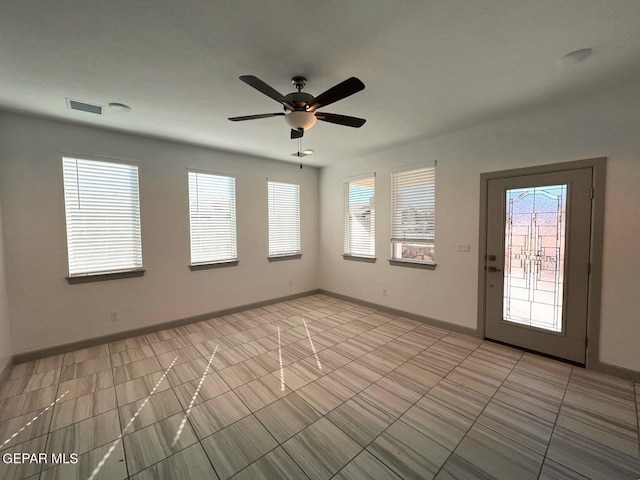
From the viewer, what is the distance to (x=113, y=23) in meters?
1.66

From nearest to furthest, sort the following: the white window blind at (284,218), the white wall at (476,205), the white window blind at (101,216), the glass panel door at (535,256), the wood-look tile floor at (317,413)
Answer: the wood-look tile floor at (317,413) → the white wall at (476,205) → the glass panel door at (535,256) → the white window blind at (101,216) → the white window blind at (284,218)

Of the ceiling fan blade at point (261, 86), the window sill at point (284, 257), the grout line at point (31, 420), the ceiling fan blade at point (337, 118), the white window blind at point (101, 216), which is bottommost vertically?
the grout line at point (31, 420)

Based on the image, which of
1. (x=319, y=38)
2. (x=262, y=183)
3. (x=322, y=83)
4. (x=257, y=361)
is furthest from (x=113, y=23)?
(x=262, y=183)

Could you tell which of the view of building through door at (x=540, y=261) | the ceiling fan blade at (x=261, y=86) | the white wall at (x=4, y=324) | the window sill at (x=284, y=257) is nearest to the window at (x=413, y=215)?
the view of building through door at (x=540, y=261)

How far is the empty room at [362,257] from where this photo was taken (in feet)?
5.73

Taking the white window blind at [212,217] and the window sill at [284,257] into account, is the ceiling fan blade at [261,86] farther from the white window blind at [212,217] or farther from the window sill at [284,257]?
the window sill at [284,257]

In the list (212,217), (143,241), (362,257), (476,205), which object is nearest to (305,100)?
(476,205)

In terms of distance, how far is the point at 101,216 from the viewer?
11.4 ft

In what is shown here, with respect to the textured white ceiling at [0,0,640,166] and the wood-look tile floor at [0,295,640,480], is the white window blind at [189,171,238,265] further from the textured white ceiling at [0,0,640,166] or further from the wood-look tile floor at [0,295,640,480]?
the wood-look tile floor at [0,295,640,480]

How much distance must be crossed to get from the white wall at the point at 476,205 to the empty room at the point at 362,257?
2 centimetres

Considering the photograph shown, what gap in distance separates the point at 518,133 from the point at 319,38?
108 inches

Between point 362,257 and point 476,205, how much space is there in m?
2.11

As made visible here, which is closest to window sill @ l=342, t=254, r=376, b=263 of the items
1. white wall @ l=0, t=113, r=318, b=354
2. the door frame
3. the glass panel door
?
white wall @ l=0, t=113, r=318, b=354

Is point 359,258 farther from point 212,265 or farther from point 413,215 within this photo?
point 212,265
